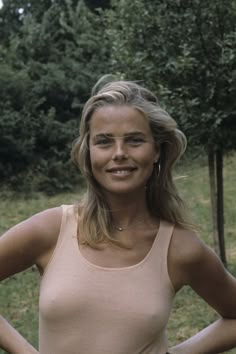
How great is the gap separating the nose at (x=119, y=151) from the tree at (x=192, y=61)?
13.2 ft

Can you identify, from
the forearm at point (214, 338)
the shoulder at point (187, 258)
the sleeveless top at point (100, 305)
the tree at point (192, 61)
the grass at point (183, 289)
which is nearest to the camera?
the sleeveless top at point (100, 305)

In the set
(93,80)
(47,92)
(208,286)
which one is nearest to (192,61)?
(208,286)

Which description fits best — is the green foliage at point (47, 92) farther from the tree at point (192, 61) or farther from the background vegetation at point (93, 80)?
the tree at point (192, 61)

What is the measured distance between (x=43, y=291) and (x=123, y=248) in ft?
0.78

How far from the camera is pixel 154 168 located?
5.96 feet

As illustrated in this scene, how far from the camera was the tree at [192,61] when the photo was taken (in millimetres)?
5645

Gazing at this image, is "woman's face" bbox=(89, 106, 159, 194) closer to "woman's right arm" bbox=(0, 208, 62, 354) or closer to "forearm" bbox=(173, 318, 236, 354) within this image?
"woman's right arm" bbox=(0, 208, 62, 354)

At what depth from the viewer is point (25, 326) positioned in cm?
552

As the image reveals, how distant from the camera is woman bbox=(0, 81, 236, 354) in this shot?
1583 millimetres

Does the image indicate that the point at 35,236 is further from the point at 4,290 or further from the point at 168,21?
the point at 4,290

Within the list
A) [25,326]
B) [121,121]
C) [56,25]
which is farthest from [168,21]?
[56,25]

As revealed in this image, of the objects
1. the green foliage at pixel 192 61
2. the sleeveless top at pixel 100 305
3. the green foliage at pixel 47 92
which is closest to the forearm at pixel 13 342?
the sleeveless top at pixel 100 305

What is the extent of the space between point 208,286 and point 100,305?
38 cm

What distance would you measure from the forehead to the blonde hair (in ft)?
0.05
